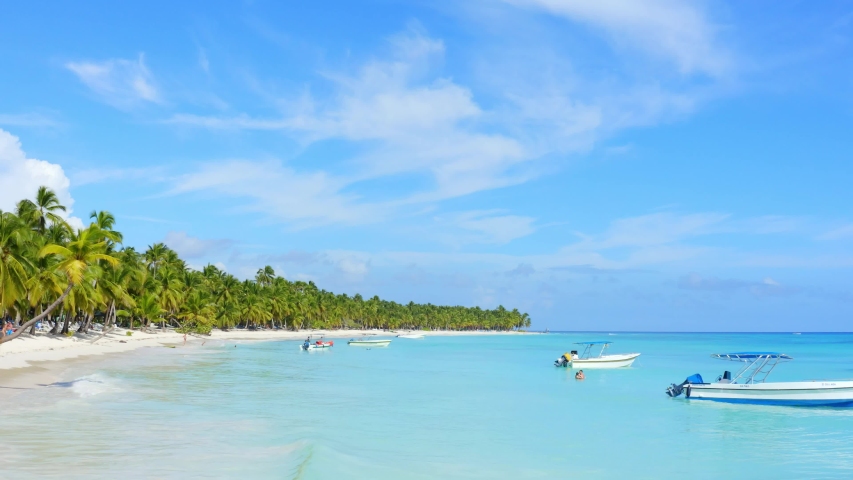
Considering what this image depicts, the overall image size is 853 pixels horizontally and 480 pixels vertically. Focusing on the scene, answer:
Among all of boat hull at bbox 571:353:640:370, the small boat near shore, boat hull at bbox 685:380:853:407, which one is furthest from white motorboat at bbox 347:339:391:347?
boat hull at bbox 685:380:853:407

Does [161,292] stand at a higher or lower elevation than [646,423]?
higher

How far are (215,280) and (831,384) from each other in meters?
85.8

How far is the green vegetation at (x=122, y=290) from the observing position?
1190 inches

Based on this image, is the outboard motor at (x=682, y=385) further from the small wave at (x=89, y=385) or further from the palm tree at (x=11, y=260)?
the palm tree at (x=11, y=260)

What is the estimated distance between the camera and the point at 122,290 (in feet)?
188

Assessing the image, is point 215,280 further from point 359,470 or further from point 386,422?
point 359,470

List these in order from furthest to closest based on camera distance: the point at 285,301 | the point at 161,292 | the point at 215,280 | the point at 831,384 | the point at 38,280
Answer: the point at 285,301, the point at 215,280, the point at 161,292, the point at 38,280, the point at 831,384

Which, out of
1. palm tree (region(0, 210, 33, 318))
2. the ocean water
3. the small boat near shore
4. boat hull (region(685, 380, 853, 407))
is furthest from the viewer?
the small boat near shore

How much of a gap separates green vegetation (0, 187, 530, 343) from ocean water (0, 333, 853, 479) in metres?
4.37

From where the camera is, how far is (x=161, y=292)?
72375 mm

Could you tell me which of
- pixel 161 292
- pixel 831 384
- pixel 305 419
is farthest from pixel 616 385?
pixel 161 292

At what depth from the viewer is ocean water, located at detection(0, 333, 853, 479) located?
46.4 ft

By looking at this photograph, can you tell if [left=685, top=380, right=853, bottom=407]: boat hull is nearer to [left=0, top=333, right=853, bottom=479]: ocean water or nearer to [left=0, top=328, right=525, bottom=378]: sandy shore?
[left=0, top=333, right=853, bottom=479]: ocean water

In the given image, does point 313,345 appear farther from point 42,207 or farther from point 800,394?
point 800,394
